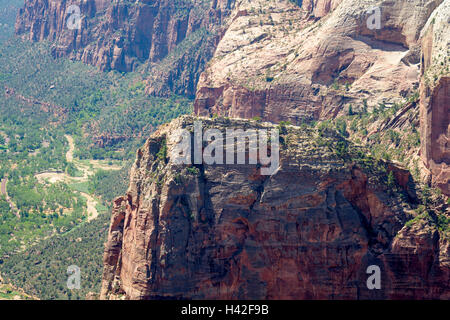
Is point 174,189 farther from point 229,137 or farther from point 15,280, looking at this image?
point 15,280

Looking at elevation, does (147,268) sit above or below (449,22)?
below

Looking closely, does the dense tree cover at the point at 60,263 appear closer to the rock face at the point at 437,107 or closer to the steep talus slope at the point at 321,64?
the steep talus slope at the point at 321,64

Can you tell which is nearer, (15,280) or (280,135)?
(280,135)

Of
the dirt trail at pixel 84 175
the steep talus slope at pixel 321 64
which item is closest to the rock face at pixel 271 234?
the steep talus slope at pixel 321 64

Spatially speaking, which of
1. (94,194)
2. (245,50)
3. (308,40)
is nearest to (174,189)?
(308,40)

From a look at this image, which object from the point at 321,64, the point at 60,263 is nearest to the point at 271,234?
the point at 321,64

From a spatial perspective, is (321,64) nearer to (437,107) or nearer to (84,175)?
(437,107)

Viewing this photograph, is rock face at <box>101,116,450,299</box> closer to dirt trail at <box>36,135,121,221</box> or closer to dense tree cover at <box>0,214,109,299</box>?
dense tree cover at <box>0,214,109,299</box>
